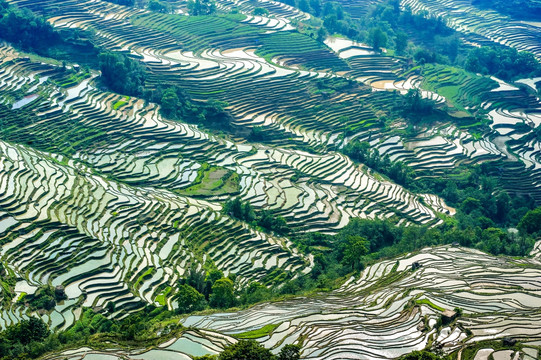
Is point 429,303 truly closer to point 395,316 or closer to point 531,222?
point 395,316

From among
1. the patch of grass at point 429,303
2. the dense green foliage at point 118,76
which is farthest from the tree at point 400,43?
the patch of grass at point 429,303

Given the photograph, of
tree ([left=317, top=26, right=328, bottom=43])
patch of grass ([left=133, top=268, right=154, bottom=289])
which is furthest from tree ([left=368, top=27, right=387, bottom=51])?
patch of grass ([left=133, top=268, right=154, bottom=289])

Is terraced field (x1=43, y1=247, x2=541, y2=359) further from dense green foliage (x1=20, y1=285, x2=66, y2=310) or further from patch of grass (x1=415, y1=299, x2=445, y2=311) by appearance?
dense green foliage (x1=20, y1=285, x2=66, y2=310)

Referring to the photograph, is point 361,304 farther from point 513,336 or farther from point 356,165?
point 356,165

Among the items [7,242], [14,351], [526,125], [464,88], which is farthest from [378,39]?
[14,351]

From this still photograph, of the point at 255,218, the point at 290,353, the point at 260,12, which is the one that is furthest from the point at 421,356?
the point at 260,12

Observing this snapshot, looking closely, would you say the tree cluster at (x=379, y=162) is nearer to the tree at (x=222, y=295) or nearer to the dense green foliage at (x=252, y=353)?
the tree at (x=222, y=295)
